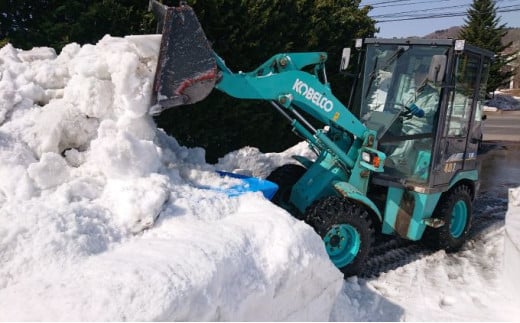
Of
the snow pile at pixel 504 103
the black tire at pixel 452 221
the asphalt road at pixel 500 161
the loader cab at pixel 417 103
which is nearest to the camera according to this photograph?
the loader cab at pixel 417 103

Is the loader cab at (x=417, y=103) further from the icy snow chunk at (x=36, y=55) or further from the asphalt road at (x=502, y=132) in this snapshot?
the asphalt road at (x=502, y=132)

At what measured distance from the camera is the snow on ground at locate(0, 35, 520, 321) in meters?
2.36

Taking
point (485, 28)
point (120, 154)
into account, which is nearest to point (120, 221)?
point (120, 154)

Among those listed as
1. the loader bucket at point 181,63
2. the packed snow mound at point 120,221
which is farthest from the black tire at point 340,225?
the loader bucket at point 181,63

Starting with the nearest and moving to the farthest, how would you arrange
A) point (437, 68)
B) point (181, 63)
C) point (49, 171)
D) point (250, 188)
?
1. point (49, 171)
2. point (181, 63)
3. point (250, 188)
4. point (437, 68)

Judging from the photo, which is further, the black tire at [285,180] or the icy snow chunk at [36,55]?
the black tire at [285,180]

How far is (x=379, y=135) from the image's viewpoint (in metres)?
4.60

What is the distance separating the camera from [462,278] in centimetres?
462

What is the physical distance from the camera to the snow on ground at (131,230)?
2355 mm

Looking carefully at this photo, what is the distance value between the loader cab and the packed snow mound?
1.83 metres

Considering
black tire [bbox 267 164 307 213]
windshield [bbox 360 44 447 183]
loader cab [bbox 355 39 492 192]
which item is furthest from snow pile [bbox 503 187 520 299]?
black tire [bbox 267 164 307 213]

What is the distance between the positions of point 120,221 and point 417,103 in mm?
3098

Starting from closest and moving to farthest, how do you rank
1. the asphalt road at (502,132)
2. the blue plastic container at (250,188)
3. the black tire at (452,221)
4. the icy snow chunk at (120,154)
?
1. the icy snow chunk at (120,154)
2. the blue plastic container at (250,188)
3. the black tire at (452,221)
4. the asphalt road at (502,132)

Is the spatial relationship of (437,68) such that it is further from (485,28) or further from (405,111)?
(485,28)
